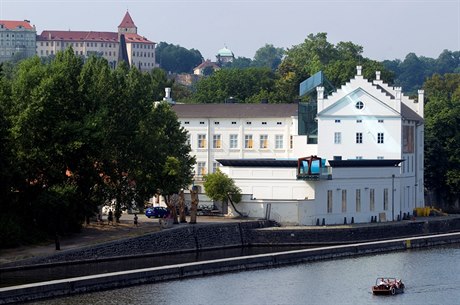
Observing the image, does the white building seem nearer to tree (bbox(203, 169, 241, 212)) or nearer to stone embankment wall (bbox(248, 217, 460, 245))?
tree (bbox(203, 169, 241, 212))

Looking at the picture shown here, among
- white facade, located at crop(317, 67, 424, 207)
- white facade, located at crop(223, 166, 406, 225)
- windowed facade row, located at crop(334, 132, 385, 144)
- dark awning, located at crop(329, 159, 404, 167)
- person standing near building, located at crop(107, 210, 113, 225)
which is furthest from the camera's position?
windowed facade row, located at crop(334, 132, 385, 144)

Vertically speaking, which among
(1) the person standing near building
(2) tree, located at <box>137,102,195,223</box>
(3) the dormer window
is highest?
(3) the dormer window

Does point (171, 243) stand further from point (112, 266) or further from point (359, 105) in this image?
point (359, 105)

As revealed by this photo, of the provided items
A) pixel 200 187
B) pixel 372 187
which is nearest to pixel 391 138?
pixel 372 187

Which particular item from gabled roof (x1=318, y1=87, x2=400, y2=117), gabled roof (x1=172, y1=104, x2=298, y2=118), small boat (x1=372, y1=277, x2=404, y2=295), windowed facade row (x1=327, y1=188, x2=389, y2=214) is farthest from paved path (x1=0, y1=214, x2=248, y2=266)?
gabled roof (x1=172, y1=104, x2=298, y2=118)

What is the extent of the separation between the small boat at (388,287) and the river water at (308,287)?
461 millimetres

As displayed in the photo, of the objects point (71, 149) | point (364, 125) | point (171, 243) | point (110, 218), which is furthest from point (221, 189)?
point (71, 149)

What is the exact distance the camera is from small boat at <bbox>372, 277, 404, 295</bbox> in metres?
74.0

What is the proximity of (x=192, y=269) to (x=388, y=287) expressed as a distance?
11.1 metres

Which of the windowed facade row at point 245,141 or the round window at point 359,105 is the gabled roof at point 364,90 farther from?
the windowed facade row at point 245,141

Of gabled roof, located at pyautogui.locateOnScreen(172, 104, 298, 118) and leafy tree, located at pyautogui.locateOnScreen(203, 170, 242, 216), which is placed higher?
gabled roof, located at pyautogui.locateOnScreen(172, 104, 298, 118)

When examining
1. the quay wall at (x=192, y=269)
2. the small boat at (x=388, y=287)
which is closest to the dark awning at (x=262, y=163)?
the quay wall at (x=192, y=269)

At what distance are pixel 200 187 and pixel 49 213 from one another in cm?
3697

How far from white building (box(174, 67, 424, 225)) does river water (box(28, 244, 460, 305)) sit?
12.3 metres
